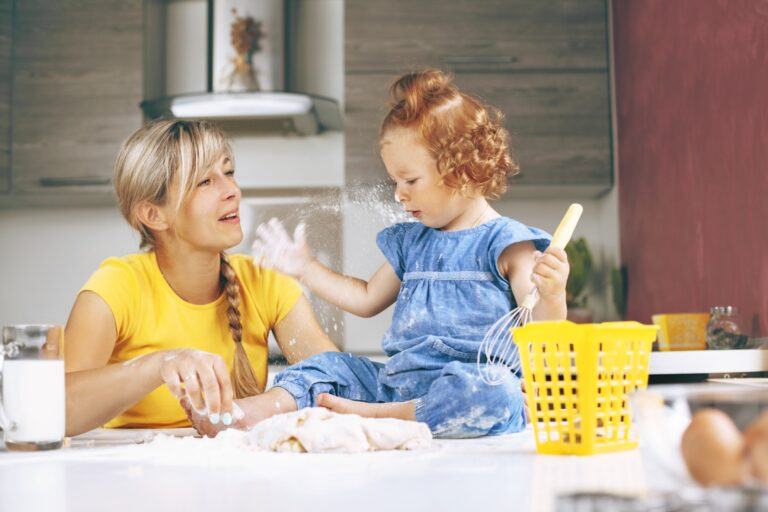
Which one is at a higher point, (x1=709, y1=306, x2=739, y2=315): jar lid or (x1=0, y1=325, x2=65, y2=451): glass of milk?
(x1=709, y1=306, x2=739, y2=315): jar lid

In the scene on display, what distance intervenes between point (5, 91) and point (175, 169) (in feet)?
7.05

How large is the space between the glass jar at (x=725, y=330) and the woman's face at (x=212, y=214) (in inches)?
47.9

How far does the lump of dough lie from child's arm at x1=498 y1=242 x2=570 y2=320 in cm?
27

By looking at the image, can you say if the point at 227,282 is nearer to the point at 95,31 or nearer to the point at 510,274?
the point at 510,274

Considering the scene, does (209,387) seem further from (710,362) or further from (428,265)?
(710,362)

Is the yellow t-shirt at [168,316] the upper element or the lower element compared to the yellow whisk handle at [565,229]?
lower

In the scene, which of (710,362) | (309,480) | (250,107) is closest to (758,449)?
(309,480)

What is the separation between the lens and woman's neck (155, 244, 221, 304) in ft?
5.50

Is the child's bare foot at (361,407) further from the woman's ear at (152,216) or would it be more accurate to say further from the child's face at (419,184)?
the woman's ear at (152,216)

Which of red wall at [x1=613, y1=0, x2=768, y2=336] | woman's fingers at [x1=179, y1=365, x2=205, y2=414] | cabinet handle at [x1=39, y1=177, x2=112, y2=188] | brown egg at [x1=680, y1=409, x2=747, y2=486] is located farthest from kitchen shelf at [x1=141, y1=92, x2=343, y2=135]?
brown egg at [x1=680, y1=409, x2=747, y2=486]

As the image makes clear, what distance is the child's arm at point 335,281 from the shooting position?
1.62 meters

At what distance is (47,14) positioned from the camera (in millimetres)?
3451

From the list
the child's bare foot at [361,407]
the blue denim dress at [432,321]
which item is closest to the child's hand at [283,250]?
the blue denim dress at [432,321]

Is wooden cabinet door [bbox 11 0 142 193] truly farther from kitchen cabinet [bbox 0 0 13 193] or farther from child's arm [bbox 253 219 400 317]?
child's arm [bbox 253 219 400 317]
